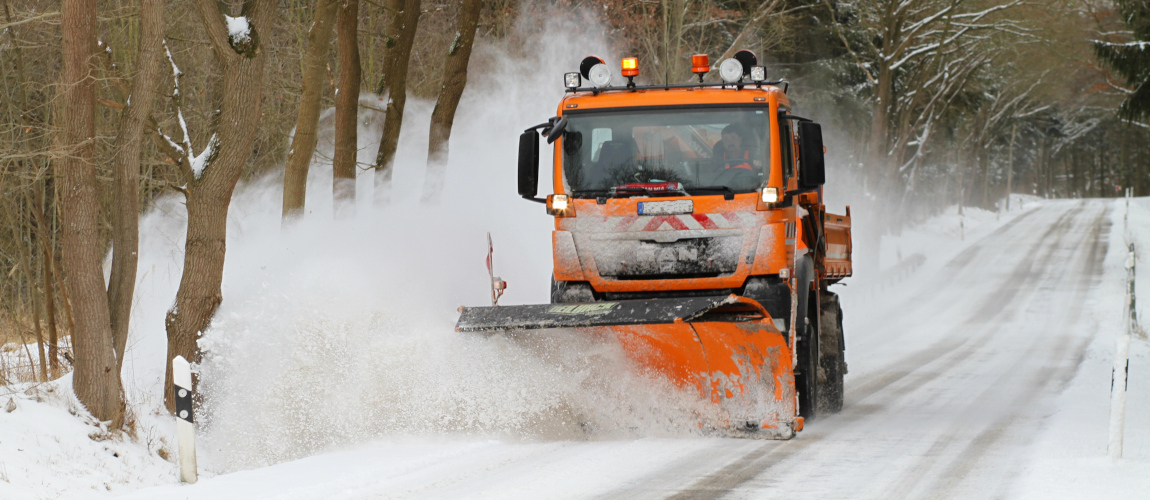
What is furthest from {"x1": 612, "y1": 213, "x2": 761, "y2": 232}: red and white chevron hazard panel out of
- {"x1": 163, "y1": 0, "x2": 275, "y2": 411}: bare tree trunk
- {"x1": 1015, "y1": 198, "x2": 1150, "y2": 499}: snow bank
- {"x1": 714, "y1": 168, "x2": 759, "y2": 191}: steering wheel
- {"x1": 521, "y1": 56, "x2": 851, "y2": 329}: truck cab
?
{"x1": 163, "y1": 0, "x2": 275, "y2": 411}: bare tree trunk

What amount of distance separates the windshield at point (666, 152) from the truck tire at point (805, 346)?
2.79 ft

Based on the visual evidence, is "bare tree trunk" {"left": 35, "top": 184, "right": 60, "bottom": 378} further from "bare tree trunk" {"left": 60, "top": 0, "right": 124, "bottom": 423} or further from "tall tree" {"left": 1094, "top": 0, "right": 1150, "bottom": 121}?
"tall tree" {"left": 1094, "top": 0, "right": 1150, "bottom": 121}

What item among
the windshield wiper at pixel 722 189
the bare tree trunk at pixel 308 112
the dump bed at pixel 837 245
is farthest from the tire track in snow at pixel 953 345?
the bare tree trunk at pixel 308 112

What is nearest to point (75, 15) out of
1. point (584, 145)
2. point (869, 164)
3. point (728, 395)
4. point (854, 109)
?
point (584, 145)

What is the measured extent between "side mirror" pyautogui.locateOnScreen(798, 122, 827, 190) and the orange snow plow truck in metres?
0.01

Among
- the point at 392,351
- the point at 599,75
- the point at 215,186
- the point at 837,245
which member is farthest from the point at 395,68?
the point at 392,351

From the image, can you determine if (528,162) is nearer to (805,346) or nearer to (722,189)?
(722,189)

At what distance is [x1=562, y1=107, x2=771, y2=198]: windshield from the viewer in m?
7.62

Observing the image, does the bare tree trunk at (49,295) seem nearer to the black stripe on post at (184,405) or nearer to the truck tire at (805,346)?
the black stripe on post at (184,405)

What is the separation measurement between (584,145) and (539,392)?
6.34 feet

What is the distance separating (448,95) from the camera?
15258mm

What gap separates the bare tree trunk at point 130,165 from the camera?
29.5ft

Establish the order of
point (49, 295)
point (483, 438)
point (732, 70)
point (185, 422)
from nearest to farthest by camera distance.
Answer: point (185, 422) < point (483, 438) < point (732, 70) < point (49, 295)

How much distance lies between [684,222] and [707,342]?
1.00 metres
